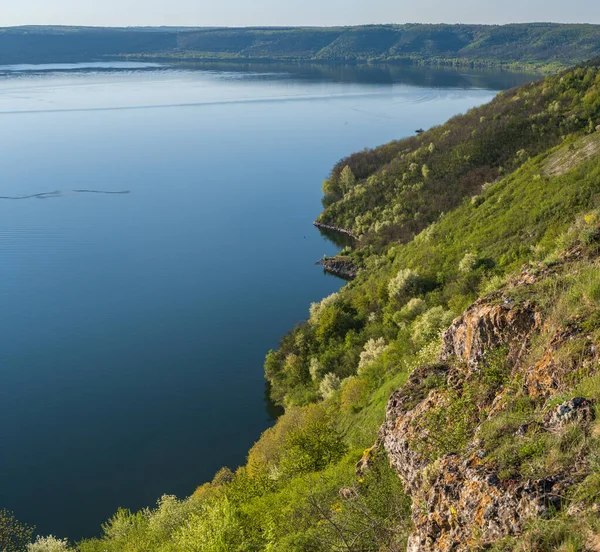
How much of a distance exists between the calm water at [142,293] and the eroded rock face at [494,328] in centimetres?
2321

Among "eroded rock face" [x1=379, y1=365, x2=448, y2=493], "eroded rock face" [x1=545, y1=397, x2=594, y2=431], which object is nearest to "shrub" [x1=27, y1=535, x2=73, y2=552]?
"eroded rock face" [x1=379, y1=365, x2=448, y2=493]

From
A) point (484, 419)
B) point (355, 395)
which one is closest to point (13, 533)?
point (355, 395)

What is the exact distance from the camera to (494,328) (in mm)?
11367

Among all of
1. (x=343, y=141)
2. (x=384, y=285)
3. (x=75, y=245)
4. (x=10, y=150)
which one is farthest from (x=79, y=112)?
(x=384, y=285)

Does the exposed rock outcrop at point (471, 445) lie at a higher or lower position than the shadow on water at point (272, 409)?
higher

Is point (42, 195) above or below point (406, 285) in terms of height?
below

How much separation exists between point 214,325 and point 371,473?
117ft

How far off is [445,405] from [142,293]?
45.8 meters

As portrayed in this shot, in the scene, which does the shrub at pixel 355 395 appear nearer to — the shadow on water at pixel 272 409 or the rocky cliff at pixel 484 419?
the shadow on water at pixel 272 409

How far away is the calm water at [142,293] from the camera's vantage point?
33.2m

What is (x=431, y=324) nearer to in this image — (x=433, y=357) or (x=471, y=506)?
(x=433, y=357)

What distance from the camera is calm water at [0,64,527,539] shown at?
33188mm

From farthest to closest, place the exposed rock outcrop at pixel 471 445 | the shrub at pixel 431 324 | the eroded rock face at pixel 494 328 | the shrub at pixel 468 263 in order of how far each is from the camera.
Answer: the shrub at pixel 468 263 < the shrub at pixel 431 324 < the eroded rock face at pixel 494 328 < the exposed rock outcrop at pixel 471 445

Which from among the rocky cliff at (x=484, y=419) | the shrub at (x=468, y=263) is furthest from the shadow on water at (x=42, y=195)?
the rocky cliff at (x=484, y=419)
